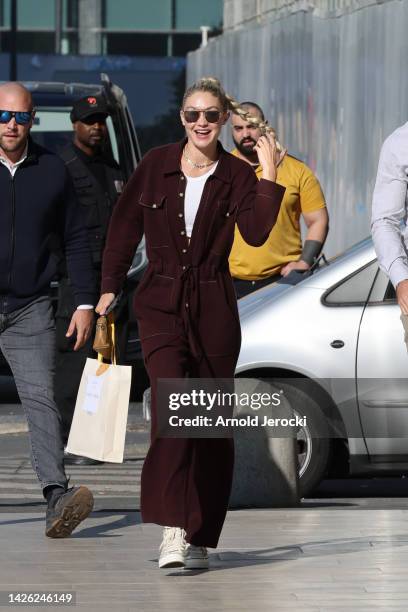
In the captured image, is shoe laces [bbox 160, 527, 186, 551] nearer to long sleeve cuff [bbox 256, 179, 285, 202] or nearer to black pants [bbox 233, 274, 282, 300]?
long sleeve cuff [bbox 256, 179, 285, 202]

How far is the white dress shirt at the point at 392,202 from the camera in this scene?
737 cm

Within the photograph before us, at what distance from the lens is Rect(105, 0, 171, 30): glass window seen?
55250 mm

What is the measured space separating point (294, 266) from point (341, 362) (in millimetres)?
1803

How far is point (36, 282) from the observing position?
818 centimetres

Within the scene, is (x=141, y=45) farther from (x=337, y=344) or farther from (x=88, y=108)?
(x=337, y=344)

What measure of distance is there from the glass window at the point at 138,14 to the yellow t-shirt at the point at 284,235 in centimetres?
4380

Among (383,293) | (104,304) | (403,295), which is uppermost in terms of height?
(403,295)

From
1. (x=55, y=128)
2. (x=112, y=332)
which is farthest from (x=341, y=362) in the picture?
(x=55, y=128)

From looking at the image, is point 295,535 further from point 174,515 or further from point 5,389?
point 5,389

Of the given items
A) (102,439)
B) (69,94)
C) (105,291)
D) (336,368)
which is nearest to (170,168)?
(105,291)

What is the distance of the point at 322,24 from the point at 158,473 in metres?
10.9

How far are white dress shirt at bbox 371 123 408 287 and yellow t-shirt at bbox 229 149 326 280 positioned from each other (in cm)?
411

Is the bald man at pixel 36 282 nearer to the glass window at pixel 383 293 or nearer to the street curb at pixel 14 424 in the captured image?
the glass window at pixel 383 293

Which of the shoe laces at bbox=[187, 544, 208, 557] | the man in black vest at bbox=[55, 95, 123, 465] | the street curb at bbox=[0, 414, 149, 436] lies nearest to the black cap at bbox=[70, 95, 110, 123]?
the man in black vest at bbox=[55, 95, 123, 465]
